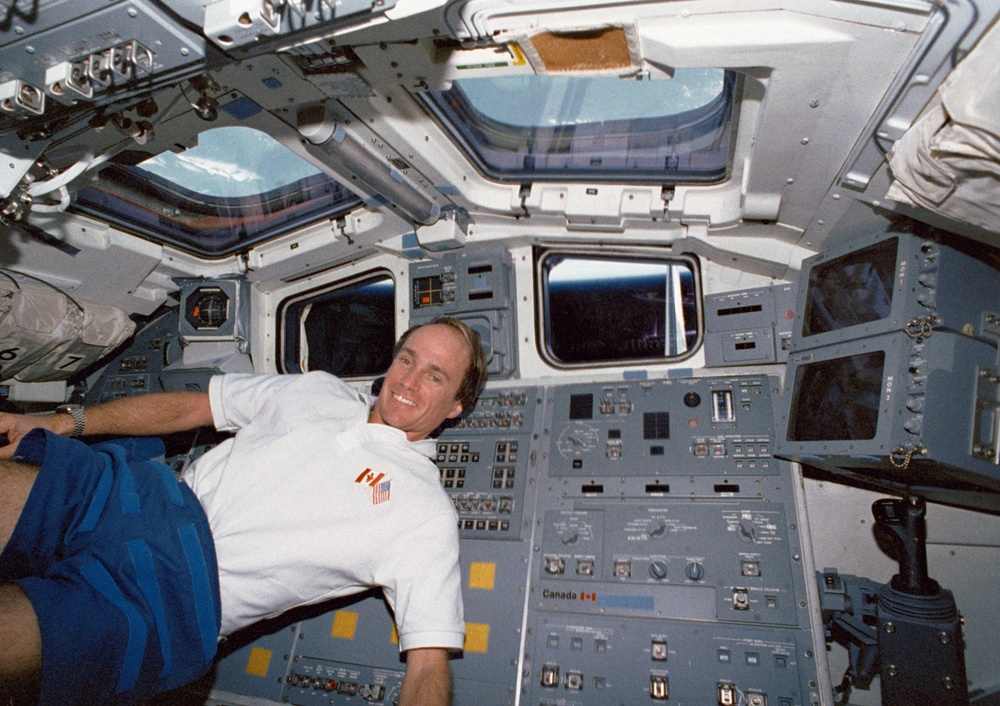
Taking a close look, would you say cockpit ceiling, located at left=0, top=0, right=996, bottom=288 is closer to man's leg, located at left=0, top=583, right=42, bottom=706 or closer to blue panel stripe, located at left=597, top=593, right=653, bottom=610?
man's leg, located at left=0, top=583, right=42, bottom=706

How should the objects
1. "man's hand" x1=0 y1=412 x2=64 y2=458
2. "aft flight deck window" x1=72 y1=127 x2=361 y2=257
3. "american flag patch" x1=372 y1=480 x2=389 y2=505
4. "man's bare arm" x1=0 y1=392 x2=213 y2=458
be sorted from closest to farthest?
"man's hand" x1=0 y1=412 x2=64 y2=458 → "man's bare arm" x1=0 y1=392 x2=213 y2=458 → "american flag patch" x1=372 y1=480 x2=389 y2=505 → "aft flight deck window" x1=72 y1=127 x2=361 y2=257

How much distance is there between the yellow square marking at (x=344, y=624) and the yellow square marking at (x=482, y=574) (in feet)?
2.07

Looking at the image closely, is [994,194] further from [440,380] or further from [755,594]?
[440,380]

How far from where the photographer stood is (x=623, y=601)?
97.5 inches

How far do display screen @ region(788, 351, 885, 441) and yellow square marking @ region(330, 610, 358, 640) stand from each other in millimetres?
2290

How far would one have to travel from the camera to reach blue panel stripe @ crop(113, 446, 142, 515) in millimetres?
1769

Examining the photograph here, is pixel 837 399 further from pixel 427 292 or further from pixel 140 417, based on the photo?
pixel 140 417

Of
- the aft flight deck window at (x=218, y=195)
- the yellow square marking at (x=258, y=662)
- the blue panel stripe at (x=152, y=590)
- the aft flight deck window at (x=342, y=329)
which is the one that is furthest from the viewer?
the aft flight deck window at (x=342, y=329)

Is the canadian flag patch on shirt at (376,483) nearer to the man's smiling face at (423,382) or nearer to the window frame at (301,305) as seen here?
the man's smiling face at (423,382)

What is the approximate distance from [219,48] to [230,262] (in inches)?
107

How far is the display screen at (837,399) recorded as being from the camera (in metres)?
2.11

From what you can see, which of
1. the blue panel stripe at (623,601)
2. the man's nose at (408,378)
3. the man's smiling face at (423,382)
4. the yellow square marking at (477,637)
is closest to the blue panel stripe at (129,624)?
the man's smiling face at (423,382)

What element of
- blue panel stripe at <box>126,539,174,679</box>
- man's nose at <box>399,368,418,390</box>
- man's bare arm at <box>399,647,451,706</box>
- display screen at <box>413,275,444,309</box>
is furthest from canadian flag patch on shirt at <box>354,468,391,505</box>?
display screen at <box>413,275,444,309</box>

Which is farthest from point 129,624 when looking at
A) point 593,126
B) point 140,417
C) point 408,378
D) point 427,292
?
point 593,126
